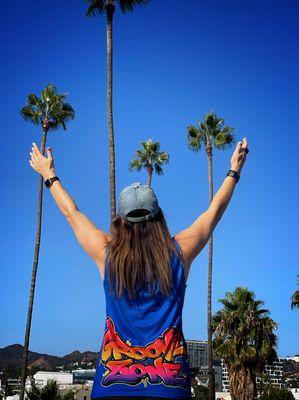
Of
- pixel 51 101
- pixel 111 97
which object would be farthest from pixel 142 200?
pixel 51 101

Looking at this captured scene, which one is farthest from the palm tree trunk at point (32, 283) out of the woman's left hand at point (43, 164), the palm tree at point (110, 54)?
the woman's left hand at point (43, 164)

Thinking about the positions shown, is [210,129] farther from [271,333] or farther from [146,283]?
[146,283]

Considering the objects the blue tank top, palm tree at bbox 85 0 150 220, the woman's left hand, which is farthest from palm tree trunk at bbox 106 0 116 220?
the blue tank top

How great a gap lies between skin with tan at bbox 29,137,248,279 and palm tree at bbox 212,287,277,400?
102 feet

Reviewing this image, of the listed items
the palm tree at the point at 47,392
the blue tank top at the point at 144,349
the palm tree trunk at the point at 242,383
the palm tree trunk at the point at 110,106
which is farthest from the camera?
the palm tree trunk at the point at 242,383

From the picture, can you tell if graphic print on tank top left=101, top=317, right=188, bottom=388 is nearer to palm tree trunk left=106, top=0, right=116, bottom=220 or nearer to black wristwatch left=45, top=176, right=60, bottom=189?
black wristwatch left=45, top=176, right=60, bottom=189

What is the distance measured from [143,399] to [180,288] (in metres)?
0.54

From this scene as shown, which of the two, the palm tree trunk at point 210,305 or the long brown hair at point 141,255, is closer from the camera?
the long brown hair at point 141,255

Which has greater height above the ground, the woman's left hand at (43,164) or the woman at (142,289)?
the woman's left hand at (43,164)

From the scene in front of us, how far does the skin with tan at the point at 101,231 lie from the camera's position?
274 centimetres

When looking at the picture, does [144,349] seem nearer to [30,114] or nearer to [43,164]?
[43,164]

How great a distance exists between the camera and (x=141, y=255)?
2641 mm

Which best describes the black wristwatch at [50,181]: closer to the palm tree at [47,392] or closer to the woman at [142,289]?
the woman at [142,289]

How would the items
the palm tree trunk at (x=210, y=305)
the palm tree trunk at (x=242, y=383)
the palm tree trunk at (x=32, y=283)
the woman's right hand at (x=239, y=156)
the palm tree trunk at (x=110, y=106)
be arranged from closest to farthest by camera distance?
1. the woman's right hand at (x=239, y=156)
2. the palm tree trunk at (x=110, y=106)
3. the palm tree trunk at (x=32, y=283)
4. the palm tree trunk at (x=210, y=305)
5. the palm tree trunk at (x=242, y=383)
